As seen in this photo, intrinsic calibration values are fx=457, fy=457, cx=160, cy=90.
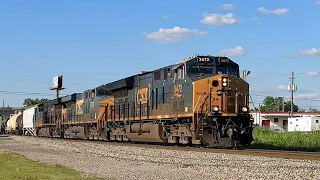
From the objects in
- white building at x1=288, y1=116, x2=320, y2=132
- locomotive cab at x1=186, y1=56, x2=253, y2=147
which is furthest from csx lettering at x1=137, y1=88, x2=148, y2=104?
white building at x1=288, y1=116, x2=320, y2=132

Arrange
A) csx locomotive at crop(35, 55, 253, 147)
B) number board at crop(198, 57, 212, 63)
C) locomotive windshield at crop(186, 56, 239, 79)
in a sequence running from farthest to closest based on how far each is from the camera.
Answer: number board at crop(198, 57, 212, 63)
locomotive windshield at crop(186, 56, 239, 79)
csx locomotive at crop(35, 55, 253, 147)

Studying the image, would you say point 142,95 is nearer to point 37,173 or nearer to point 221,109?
point 221,109

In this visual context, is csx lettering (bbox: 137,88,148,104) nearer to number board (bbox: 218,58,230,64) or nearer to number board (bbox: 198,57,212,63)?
number board (bbox: 198,57,212,63)

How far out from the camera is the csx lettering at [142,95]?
24.9m

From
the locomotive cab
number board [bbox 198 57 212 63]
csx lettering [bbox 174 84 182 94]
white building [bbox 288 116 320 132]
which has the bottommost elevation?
white building [bbox 288 116 320 132]

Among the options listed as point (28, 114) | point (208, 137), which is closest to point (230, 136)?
point (208, 137)

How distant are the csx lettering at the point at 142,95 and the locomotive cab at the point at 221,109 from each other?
5.21 metres

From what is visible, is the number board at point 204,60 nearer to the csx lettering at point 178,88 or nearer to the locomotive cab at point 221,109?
the locomotive cab at point 221,109

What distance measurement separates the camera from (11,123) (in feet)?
240

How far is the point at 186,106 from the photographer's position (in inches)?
786

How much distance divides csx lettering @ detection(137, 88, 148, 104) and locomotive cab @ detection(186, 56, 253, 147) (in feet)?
17.1

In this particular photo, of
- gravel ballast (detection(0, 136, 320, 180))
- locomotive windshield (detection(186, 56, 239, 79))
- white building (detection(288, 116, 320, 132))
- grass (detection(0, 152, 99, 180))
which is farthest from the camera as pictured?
white building (detection(288, 116, 320, 132))

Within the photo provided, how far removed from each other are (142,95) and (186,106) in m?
5.91

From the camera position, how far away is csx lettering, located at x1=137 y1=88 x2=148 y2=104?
24870 mm
